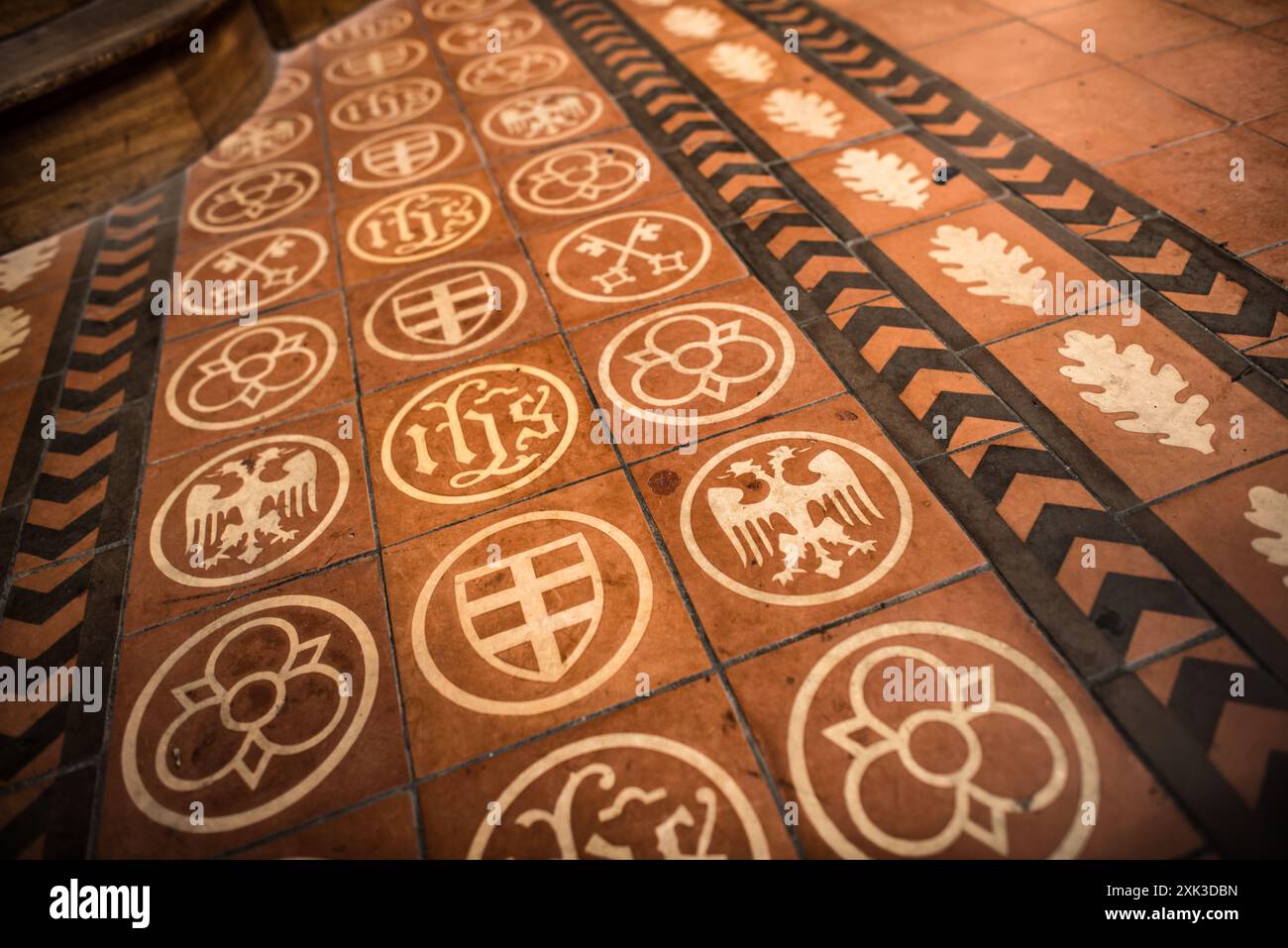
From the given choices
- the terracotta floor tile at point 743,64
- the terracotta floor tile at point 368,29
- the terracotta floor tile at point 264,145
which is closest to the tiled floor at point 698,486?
the terracotta floor tile at point 743,64

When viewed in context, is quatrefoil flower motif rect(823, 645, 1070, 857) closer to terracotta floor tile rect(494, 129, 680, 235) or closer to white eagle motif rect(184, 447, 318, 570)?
white eagle motif rect(184, 447, 318, 570)

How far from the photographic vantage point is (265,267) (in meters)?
2.56

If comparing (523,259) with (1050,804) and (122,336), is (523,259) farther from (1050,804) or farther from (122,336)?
(1050,804)

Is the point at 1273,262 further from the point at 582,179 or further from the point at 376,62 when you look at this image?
the point at 376,62

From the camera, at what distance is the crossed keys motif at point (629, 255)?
2.26 m

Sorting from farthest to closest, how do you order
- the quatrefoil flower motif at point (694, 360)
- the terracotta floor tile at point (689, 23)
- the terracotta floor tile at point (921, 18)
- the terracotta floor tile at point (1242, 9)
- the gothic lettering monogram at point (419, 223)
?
the terracotta floor tile at point (689, 23)
the terracotta floor tile at point (921, 18)
the terracotta floor tile at point (1242, 9)
the gothic lettering monogram at point (419, 223)
the quatrefoil flower motif at point (694, 360)

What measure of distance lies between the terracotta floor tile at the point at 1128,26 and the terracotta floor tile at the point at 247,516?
313 cm

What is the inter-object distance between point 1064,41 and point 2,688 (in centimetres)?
400

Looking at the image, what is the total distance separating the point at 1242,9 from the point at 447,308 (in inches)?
134

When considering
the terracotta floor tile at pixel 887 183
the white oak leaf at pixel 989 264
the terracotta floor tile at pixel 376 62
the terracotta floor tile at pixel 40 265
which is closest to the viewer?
the white oak leaf at pixel 989 264

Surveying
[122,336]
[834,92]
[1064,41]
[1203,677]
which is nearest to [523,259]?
[122,336]

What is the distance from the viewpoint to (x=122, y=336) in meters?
2.39

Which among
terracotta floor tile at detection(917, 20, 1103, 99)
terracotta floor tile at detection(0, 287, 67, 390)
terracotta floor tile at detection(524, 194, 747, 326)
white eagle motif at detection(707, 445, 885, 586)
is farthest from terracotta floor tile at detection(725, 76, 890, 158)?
terracotta floor tile at detection(0, 287, 67, 390)

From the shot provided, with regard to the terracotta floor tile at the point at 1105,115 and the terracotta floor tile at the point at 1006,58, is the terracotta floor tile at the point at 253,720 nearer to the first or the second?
the terracotta floor tile at the point at 1105,115
